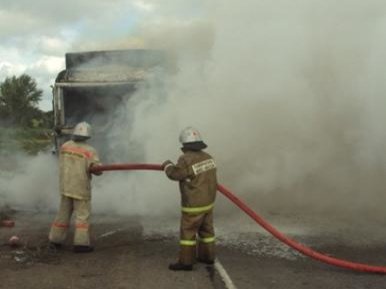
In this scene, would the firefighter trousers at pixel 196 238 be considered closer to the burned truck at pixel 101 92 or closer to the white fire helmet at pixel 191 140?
the white fire helmet at pixel 191 140

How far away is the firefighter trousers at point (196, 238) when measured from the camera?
20.5ft

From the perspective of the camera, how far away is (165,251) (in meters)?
7.05

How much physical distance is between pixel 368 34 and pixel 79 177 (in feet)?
14.6

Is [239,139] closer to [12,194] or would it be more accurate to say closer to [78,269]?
[78,269]

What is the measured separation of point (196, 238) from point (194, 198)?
0.52m

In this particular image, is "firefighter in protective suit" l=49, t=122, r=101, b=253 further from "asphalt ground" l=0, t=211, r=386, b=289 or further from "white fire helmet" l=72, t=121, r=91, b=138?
"asphalt ground" l=0, t=211, r=386, b=289

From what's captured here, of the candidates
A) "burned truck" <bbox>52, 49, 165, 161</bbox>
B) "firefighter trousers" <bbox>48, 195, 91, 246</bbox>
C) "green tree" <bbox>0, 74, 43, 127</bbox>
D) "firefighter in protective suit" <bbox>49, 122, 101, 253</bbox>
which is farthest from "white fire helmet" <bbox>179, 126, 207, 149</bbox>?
"green tree" <bbox>0, 74, 43, 127</bbox>


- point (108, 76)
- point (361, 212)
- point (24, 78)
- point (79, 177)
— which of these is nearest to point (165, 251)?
point (79, 177)

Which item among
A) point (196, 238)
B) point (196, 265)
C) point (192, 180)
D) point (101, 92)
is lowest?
point (196, 265)

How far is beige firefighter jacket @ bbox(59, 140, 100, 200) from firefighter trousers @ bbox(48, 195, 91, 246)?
102 millimetres

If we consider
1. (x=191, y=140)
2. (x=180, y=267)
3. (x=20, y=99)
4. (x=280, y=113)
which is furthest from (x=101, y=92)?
(x=20, y=99)

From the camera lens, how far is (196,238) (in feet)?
21.6

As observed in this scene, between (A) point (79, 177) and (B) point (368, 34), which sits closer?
(A) point (79, 177)

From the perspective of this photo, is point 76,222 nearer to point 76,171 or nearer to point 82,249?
point 82,249
